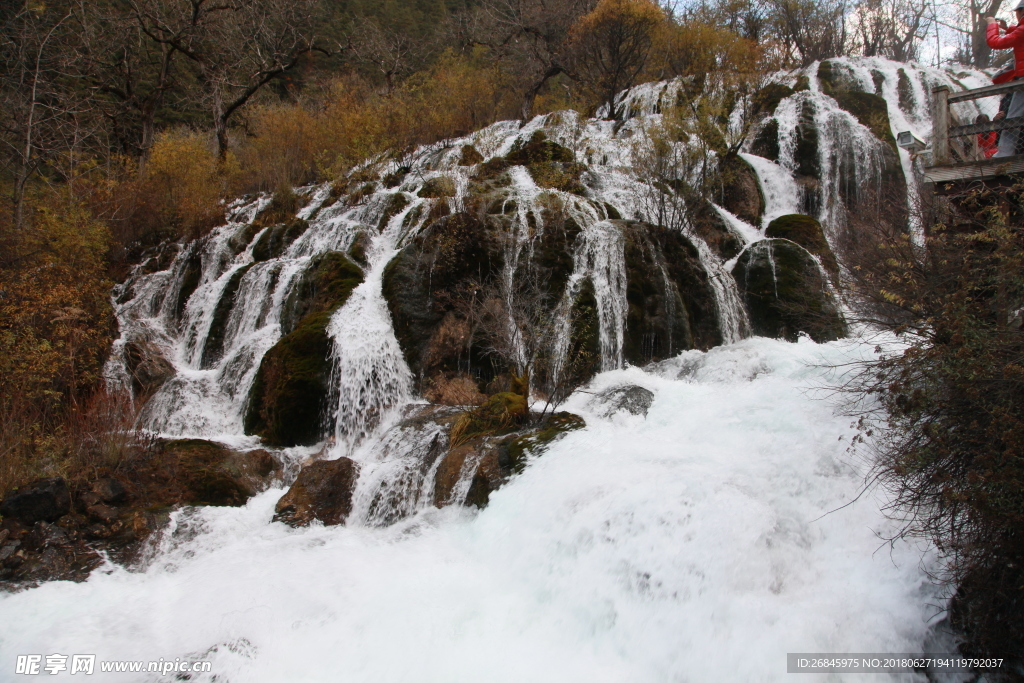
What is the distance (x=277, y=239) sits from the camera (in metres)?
15.7

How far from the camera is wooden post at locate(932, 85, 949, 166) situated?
6.85 m

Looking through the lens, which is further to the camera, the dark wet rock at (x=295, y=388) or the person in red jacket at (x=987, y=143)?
the dark wet rock at (x=295, y=388)

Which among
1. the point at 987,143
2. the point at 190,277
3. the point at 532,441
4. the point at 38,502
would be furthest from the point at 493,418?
the point at 190,277

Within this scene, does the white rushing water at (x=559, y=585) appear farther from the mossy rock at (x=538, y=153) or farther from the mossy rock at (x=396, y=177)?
the mossy rock at (x=396, y=177)

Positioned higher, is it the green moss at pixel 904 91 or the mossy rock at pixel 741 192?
the green moss at pixel 904 91

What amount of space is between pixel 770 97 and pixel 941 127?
15.0 metres

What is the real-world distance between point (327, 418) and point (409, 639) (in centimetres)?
551

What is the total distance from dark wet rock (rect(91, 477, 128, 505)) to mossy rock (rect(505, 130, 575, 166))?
1445 cm

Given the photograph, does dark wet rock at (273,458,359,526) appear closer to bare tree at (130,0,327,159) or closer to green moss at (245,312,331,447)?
green moss at (245,312,331,447)

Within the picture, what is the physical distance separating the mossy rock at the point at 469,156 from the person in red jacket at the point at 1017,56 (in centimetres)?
1476

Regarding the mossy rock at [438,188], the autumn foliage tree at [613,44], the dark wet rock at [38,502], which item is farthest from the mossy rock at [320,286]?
the autumn foliage tree at [613,44]

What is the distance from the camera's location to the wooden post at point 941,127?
270 inches

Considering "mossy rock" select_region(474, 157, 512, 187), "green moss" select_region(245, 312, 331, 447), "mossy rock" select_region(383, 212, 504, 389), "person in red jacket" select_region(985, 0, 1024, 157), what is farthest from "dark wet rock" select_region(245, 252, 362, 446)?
"person in red jacket" select_region(985, 0, 1024, 157)

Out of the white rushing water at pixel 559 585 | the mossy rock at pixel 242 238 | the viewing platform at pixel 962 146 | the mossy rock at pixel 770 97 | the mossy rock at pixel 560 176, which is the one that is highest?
the mossy rock at pixel 770 97
